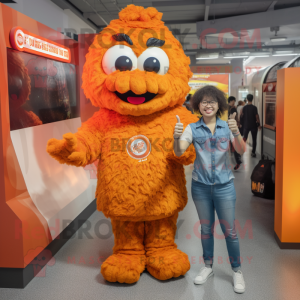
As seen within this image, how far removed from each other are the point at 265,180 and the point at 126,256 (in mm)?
2635

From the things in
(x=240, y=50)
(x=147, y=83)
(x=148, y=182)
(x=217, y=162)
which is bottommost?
(x=148, y=182)

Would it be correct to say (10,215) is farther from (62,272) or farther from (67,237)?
(67,237)

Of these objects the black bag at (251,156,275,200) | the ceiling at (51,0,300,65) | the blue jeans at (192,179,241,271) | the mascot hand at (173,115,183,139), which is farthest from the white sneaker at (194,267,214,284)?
the ceiling at (51,0,300,65)

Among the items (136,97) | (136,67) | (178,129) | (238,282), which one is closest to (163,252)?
(238,282)

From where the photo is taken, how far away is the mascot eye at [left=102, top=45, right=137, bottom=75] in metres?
2.45

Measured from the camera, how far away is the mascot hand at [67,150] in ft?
7.17

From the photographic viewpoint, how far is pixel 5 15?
2262 mm

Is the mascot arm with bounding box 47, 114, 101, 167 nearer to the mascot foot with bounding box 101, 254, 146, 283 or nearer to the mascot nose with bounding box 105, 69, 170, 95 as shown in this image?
the mascot nose with bounding box 105, 69, 170, 95

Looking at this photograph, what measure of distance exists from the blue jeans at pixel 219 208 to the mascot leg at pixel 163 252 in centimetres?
26

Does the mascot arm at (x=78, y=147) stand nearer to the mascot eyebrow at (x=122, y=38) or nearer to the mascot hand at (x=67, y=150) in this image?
the mascot hand at (x=67, y=150)

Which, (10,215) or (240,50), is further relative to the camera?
(240,50)

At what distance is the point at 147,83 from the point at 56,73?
131 centimetres

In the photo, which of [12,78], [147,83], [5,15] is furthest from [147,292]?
[5,15]

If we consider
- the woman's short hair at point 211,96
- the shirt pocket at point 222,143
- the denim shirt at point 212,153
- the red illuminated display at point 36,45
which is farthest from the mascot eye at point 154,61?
the red illuminated display at point 36,45
